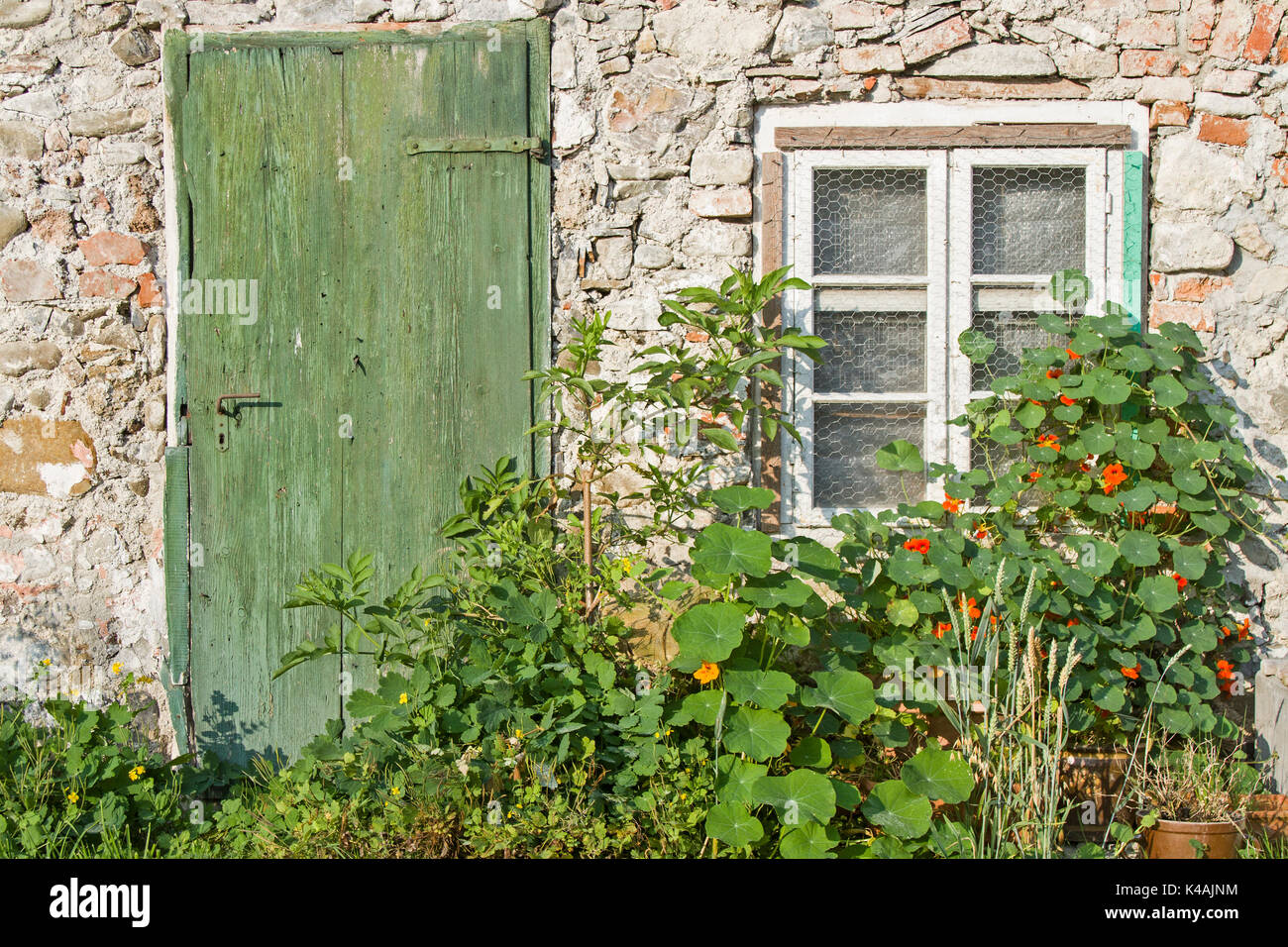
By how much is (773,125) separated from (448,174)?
45.1 inches

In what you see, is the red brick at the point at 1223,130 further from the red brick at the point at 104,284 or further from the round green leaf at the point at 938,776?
the red brick at the point at 104,284

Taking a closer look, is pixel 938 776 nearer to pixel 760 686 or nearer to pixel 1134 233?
Answer: pixel 760 686

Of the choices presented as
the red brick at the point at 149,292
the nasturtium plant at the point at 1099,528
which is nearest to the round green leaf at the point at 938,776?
the nasturtium plant at the point at 1099,528

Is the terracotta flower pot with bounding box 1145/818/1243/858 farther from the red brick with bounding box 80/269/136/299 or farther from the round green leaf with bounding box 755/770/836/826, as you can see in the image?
the red brick with bounding box 80/269/136/299

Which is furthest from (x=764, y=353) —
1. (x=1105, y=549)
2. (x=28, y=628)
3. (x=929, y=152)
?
(x=28, y=628)

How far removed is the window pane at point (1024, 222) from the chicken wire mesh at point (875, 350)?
328 mm

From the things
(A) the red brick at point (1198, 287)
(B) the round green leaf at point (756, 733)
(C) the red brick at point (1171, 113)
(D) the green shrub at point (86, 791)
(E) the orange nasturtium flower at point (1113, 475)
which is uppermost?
(C) the red brick at point (1171, 113)

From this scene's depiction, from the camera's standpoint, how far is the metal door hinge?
10.5ft

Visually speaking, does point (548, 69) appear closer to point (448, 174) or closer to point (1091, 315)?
point (448, 174)

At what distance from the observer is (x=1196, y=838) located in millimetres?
2619

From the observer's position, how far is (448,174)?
322cm

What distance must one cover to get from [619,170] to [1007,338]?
1488 millimetres

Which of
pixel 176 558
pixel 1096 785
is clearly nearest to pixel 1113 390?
pixel 1096 785

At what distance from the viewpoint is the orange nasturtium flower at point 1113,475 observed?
118 inches
